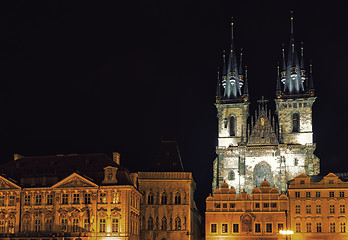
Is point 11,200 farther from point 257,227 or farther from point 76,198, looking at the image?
point 257,227

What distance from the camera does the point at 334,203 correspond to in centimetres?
8169

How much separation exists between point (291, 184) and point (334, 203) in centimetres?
620

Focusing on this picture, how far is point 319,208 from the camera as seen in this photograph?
8206 centimetres

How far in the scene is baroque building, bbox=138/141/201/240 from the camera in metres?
82.7

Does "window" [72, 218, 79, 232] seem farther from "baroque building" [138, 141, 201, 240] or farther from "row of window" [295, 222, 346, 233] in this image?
"row of window" [295, 222, 346, 233]

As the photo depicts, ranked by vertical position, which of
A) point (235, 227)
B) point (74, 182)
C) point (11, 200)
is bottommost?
point (235, 227)

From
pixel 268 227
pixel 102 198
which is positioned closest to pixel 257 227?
pixel 268 227

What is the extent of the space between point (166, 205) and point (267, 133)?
28.9m

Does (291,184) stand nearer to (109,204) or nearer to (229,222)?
(229,222)

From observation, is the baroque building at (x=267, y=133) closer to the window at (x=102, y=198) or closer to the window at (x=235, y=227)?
the window at (x=235, y=227)

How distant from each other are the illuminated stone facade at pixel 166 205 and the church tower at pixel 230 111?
782 inches

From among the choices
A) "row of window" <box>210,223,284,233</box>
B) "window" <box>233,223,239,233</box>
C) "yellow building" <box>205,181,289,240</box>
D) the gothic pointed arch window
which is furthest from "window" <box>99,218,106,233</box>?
"window" <box>233,223,239,233</box>

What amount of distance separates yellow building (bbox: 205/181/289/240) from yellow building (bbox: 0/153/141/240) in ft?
34.9

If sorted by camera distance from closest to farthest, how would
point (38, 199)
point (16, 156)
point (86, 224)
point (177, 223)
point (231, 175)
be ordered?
point (86, 224)
point (38, 199)
point (177, 223)
point (16, 156)
point (231, 175)
